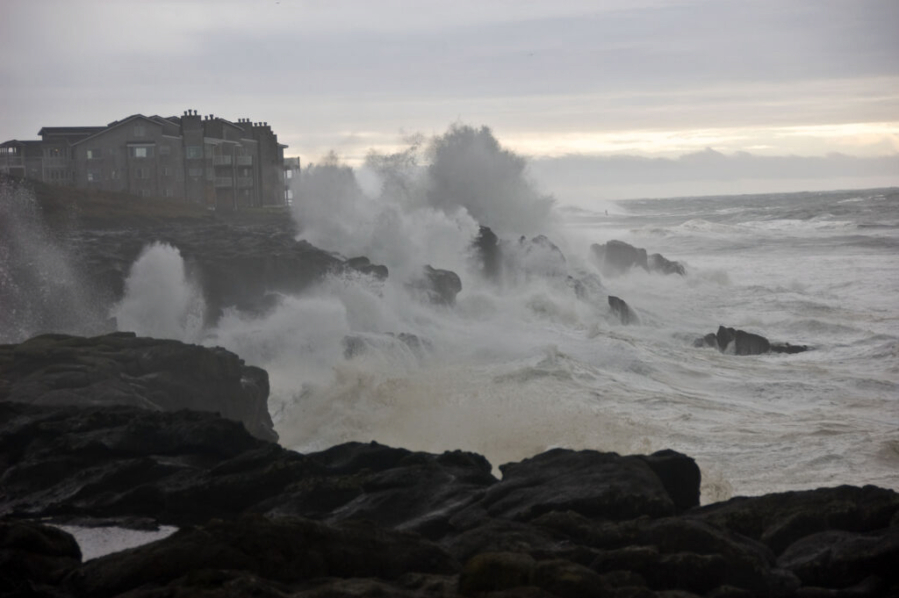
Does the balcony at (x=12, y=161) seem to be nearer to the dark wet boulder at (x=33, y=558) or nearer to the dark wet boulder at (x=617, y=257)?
the dark wet boulder at (x=617, y=257)

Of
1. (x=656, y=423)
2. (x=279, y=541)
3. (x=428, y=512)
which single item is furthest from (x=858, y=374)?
(x=279, y=541)

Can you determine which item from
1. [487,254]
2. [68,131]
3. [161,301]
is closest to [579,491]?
[161,301]

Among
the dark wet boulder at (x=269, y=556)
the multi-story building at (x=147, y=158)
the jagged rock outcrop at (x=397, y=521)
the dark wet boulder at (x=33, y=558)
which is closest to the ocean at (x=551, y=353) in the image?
the jagged rock outcrop at (x=397, y=521)

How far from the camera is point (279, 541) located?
21.1ft

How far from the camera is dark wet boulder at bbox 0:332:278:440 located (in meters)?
12.2

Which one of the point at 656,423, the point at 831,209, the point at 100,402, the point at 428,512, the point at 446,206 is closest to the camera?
the point at 428,512

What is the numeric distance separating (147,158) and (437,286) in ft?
100

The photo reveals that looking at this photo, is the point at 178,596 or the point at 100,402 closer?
the point at 178,596

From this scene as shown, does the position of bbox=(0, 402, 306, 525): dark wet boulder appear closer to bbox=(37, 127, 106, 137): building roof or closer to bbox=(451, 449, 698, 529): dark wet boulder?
bbox=(451, 449, 698, 529): dark wet boulder

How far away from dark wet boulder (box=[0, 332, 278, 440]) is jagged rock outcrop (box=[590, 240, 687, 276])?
25.0 metres

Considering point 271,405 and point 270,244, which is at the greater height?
point 270,244

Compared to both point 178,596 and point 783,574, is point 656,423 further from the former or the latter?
point 178,596

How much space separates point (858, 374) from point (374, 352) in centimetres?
883

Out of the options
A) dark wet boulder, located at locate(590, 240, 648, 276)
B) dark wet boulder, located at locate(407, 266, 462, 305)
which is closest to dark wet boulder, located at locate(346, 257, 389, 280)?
dark wet boulder, located at locate(407, 266, 462, 305)
